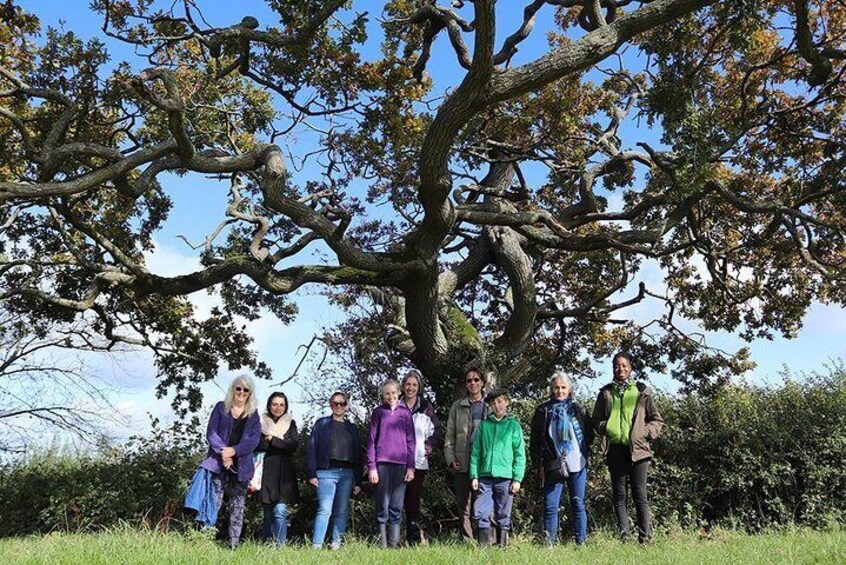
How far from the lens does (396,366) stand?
12.8 m

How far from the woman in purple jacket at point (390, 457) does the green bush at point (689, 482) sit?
1.39 m

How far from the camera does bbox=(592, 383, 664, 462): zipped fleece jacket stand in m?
7.80

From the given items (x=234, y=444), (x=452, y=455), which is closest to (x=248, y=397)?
(x=234, y=444)

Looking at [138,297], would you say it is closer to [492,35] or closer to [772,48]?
[492,35]

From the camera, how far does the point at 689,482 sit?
9.73 m

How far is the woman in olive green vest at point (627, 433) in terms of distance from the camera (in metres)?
7.79

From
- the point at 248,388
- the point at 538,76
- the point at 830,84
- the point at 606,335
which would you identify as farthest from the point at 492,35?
the point at 606,335

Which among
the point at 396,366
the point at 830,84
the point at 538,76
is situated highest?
the point at 830,84

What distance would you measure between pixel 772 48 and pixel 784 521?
24.7ft

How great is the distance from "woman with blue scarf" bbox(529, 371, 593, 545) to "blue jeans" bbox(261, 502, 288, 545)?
9.22ft

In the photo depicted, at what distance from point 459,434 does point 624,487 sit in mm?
1845

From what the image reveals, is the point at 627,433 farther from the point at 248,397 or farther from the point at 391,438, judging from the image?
the point at 248,397

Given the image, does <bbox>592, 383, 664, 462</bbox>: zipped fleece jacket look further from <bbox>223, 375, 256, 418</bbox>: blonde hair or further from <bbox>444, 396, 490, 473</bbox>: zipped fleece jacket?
<bbox>223, 375, 256, 418</bbox>: blonde hair

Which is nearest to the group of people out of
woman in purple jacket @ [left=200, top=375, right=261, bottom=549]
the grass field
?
woman in purple jacket @ [left=200, top=375, right=261, bottom=549]
